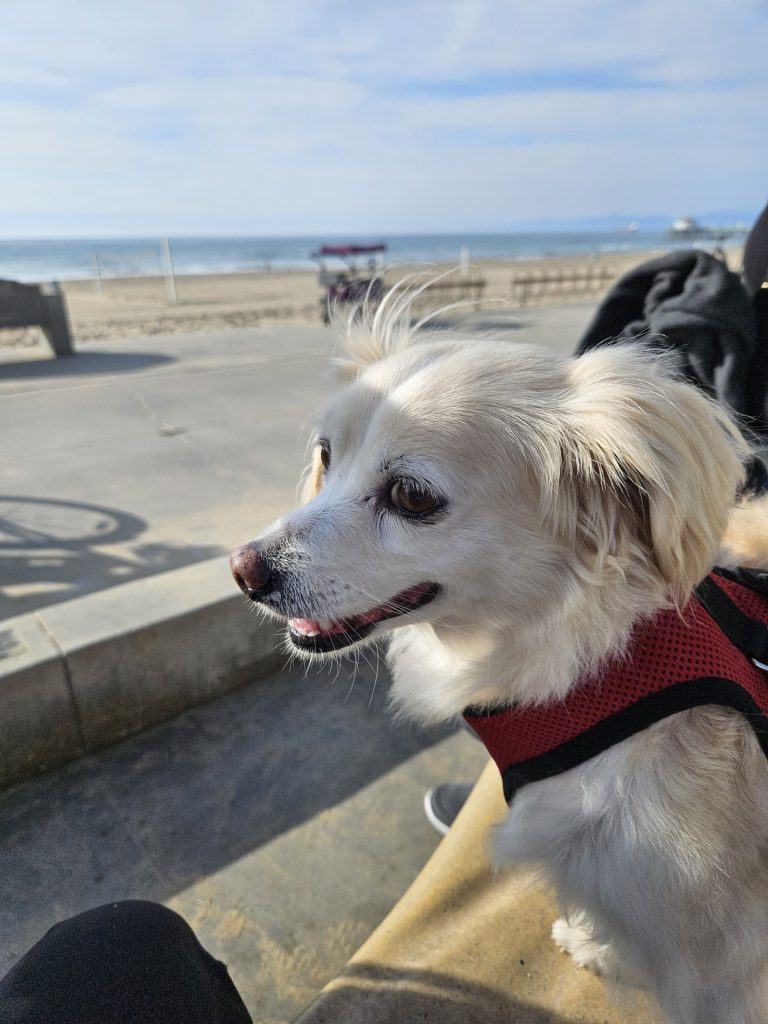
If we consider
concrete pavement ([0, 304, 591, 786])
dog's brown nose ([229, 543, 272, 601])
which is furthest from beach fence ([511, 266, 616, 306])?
dog's brown nose ([229, 543, 272, 601])

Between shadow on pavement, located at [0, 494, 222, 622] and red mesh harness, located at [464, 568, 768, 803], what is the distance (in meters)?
2.39

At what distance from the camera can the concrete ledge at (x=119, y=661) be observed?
Answer: 2.13 meters

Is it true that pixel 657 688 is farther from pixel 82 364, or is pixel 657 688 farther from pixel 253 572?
pixel 82 364

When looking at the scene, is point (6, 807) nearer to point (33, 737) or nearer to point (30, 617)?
point (33, 737)

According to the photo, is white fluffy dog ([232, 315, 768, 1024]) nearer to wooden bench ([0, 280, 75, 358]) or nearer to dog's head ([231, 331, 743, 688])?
dog's head ([231, 331, 743, 688])

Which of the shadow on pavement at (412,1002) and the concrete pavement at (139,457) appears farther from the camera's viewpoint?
the concrete pavement at (139,457)

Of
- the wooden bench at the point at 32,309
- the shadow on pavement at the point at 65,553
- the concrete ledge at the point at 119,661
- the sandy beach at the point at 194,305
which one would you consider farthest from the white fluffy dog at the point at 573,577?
the wooden bench at the point at 32,309

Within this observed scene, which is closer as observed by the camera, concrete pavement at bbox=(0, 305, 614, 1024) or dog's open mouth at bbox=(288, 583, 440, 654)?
dog's open mouth at bbox=(288, 583, 440, 654)

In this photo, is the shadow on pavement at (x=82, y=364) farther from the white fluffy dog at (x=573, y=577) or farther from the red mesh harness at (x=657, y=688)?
the red mesh harness at (x=657, y=688)

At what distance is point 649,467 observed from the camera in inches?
47.7

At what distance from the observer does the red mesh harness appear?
1.27 meters

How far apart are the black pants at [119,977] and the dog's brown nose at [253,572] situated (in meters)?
0.65

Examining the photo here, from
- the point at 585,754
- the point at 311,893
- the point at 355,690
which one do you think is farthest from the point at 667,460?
the point at 355,690

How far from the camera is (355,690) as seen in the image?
2787mm
